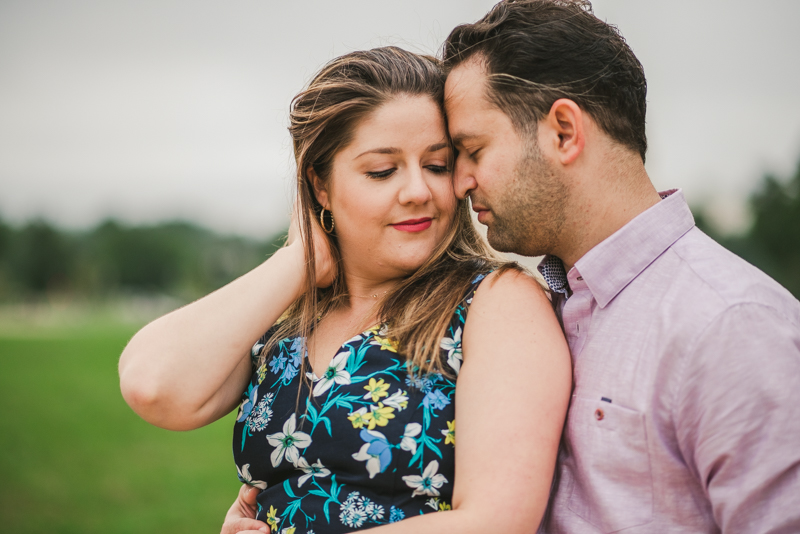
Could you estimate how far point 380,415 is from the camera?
2.12 m

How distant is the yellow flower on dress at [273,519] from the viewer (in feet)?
7.35

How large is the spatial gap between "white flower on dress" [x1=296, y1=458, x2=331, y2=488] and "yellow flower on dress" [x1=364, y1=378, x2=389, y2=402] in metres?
0.28

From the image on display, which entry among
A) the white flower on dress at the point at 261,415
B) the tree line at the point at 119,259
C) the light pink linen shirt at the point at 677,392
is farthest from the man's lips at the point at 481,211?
the tree line at the point at 119,259

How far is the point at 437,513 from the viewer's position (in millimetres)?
1845

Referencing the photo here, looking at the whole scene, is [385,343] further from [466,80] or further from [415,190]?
[466,80]

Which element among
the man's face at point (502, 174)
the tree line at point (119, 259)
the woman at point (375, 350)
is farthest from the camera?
the tree line at point (119, 259)

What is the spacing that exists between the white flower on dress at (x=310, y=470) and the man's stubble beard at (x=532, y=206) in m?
1.07

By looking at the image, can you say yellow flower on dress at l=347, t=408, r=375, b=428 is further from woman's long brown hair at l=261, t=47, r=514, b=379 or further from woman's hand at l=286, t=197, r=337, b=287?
woman's hand at l=286, t=197, r=337, b=287

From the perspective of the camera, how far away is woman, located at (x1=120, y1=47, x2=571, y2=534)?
1934 mm

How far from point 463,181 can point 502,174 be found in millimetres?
221

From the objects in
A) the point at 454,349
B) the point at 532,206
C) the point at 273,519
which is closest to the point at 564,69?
the point at 532,206

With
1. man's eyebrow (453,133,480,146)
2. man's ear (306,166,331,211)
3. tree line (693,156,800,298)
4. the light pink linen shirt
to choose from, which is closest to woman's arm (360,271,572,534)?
the light pink linen shirt

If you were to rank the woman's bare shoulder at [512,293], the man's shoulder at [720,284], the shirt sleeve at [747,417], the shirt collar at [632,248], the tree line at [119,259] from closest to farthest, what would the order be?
1. the shirt sleeve at [747,417]
2. the man's shoulder at [720,284]
3. the shirt collar at [632,248]
4. the woman's bare shoulder at [512,293]
5. the tree line at [119,259]

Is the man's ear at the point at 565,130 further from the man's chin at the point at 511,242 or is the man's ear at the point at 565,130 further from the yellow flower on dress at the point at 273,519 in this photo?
the yellow flower on dress at the point at 273,519
